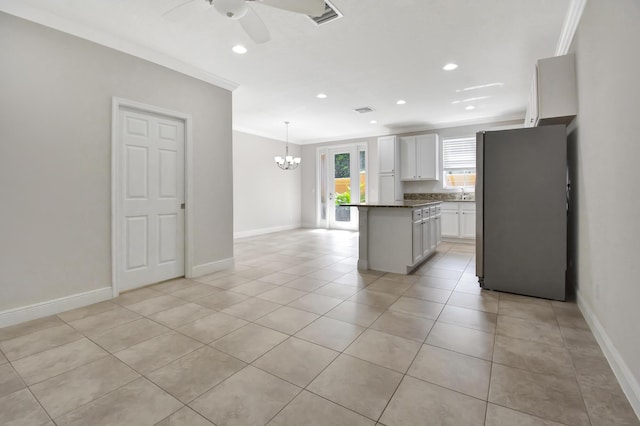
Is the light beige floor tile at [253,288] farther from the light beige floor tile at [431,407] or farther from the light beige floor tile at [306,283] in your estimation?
the light beige floor tile at [431,407]

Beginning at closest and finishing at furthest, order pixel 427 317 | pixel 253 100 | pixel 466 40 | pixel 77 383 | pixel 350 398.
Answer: pixel 350 398 < pixel 77 383 < pixel 427 317 < pixel 466 40 < pixel 253 100

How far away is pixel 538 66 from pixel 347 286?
10.3 ft

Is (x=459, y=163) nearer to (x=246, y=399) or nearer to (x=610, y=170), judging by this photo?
(x=610, y=170)

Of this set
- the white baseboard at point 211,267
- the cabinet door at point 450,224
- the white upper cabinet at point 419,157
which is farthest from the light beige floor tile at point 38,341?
the white upper cabinet at point 419,157

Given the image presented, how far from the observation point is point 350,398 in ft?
5.30

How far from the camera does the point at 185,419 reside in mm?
1467

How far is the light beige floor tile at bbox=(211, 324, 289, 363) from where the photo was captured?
2.09m

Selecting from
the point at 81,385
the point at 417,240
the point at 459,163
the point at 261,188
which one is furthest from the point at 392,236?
the point at 261,188

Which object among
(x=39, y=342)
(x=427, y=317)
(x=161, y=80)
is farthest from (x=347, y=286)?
(x=161, y=80)

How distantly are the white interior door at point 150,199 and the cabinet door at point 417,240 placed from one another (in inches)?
124

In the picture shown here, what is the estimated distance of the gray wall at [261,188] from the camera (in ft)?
25.3

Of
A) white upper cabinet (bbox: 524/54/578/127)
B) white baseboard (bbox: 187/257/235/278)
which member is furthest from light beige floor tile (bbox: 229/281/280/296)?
white upper cabinet (bbox: 524/54/578/127)

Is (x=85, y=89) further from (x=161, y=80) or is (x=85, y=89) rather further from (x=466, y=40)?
(x=466, y=40)

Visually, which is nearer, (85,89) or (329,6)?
(329,6)
